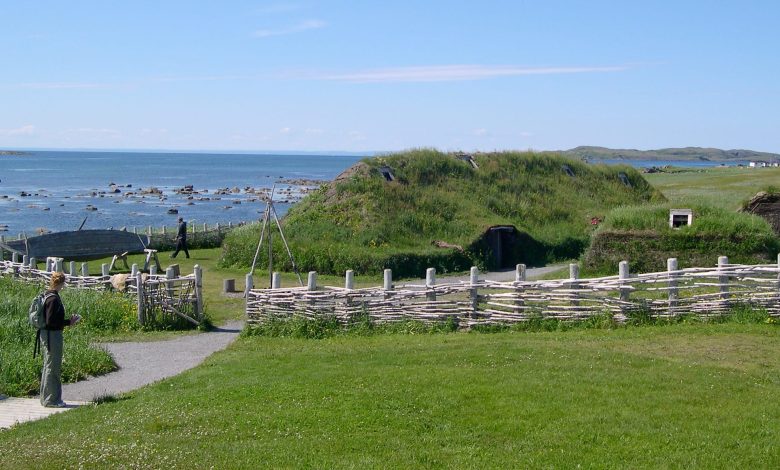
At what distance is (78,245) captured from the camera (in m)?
38.2

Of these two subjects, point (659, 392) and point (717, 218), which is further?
point (717, 218)

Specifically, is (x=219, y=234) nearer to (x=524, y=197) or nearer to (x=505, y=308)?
(x=524, y=197)

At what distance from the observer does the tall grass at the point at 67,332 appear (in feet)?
51.0

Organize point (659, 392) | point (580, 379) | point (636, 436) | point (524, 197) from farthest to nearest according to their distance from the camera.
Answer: point (524, 197) < point (580, 379) < point (659, 392) < point (636, 436)

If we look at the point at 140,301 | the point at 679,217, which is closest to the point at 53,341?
the point at 140,301

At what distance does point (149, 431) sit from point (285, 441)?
1.93 m

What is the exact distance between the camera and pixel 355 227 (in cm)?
3497

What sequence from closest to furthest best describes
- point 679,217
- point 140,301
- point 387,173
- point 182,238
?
point 140,301 < point 679,217 < point 182,238 < point 387,173

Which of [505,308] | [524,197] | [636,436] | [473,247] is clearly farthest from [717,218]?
[636,436]

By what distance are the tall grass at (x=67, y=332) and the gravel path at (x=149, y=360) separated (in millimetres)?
509

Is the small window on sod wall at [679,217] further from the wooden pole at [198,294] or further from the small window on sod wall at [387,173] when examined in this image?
the wooden pole at [198,294]

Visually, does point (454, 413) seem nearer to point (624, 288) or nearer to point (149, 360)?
point (624, 288)

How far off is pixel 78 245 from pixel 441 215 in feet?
52.4

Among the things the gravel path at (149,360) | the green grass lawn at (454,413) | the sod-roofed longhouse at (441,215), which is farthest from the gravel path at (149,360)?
the sod-roofed longhouse at (441,215)
